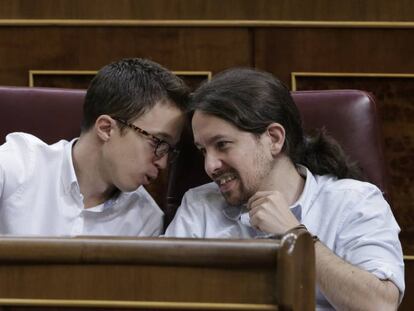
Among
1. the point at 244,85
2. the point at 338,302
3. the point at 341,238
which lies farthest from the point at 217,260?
the point at 244,85

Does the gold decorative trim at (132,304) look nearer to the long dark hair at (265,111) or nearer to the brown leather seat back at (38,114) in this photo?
the long dark hair at (265,111)

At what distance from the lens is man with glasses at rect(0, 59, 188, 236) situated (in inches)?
69.9

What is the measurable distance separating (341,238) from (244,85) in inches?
12.9

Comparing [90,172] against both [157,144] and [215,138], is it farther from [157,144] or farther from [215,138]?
[215,138]

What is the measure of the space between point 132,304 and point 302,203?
73 cm

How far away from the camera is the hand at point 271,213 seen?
1582mm

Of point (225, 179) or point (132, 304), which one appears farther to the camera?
point (225, 179)

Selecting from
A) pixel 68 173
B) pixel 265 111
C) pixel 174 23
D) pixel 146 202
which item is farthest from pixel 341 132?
pixel 174 23

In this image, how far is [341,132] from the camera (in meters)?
1.83

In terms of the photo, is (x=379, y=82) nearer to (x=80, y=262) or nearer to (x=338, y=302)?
(x=338, y=302)

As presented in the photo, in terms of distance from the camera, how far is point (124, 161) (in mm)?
1776

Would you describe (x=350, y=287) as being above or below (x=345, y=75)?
below

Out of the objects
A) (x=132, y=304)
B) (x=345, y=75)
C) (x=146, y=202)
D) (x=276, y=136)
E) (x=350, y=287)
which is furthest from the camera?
(x=345, y=75)

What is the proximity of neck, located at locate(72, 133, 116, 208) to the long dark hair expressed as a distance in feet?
0.71
